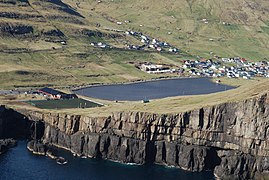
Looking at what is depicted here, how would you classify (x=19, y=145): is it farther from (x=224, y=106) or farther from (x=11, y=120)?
(x=224, y=106)

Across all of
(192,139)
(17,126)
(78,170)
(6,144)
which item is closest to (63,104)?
(17,126)

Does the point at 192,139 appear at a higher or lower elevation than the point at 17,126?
higher

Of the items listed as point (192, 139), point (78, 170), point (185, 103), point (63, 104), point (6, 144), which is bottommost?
point (78, 170)

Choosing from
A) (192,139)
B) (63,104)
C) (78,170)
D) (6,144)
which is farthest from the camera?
(63,104)

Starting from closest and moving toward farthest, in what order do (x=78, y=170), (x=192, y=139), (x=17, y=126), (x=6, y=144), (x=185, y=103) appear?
(x=78, y=170) → (x=192, y=139) → (x=6, y=144) → (x=185, y=103) → (x=17, y=126)

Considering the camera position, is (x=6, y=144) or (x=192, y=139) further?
(x=6, y=144)

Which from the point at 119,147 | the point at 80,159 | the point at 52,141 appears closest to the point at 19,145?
the point at 52,141

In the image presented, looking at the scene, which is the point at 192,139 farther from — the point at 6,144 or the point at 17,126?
the point at 17,126
